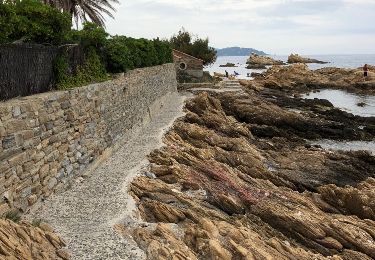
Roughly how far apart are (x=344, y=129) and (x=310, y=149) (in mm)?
10156

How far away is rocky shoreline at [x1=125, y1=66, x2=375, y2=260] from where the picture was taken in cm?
1112

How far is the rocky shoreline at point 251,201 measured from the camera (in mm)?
11125

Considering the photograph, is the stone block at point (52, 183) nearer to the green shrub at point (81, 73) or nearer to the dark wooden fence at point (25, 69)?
the dark wooden fence at point (25, 69)

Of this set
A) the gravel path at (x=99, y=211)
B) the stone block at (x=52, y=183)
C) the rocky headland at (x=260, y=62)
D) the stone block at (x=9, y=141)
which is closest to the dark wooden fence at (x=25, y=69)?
the stone block at (x=9, y=141)

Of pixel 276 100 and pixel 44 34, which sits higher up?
pixel 44 34

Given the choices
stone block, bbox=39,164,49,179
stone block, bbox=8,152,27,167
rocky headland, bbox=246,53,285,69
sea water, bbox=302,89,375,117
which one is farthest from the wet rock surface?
rocky headland, bbox=246,53,285,69

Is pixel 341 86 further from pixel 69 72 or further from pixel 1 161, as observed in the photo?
pixel 1 161

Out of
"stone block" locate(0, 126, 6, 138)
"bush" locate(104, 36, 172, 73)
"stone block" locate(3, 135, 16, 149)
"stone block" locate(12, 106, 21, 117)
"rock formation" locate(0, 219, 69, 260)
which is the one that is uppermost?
"bush" locate(104, 36, 172, 73)

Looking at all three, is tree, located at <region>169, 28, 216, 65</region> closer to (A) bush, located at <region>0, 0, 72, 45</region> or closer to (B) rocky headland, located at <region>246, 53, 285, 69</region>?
(A) bush, located at <region>0, 0, 72, 45</region>

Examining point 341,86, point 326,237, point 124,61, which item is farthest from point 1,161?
point 341,86

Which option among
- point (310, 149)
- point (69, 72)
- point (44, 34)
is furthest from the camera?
point (310, 149)

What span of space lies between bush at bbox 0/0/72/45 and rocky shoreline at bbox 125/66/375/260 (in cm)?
670

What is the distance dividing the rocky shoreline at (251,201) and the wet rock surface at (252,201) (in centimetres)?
3

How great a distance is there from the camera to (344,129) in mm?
35375
